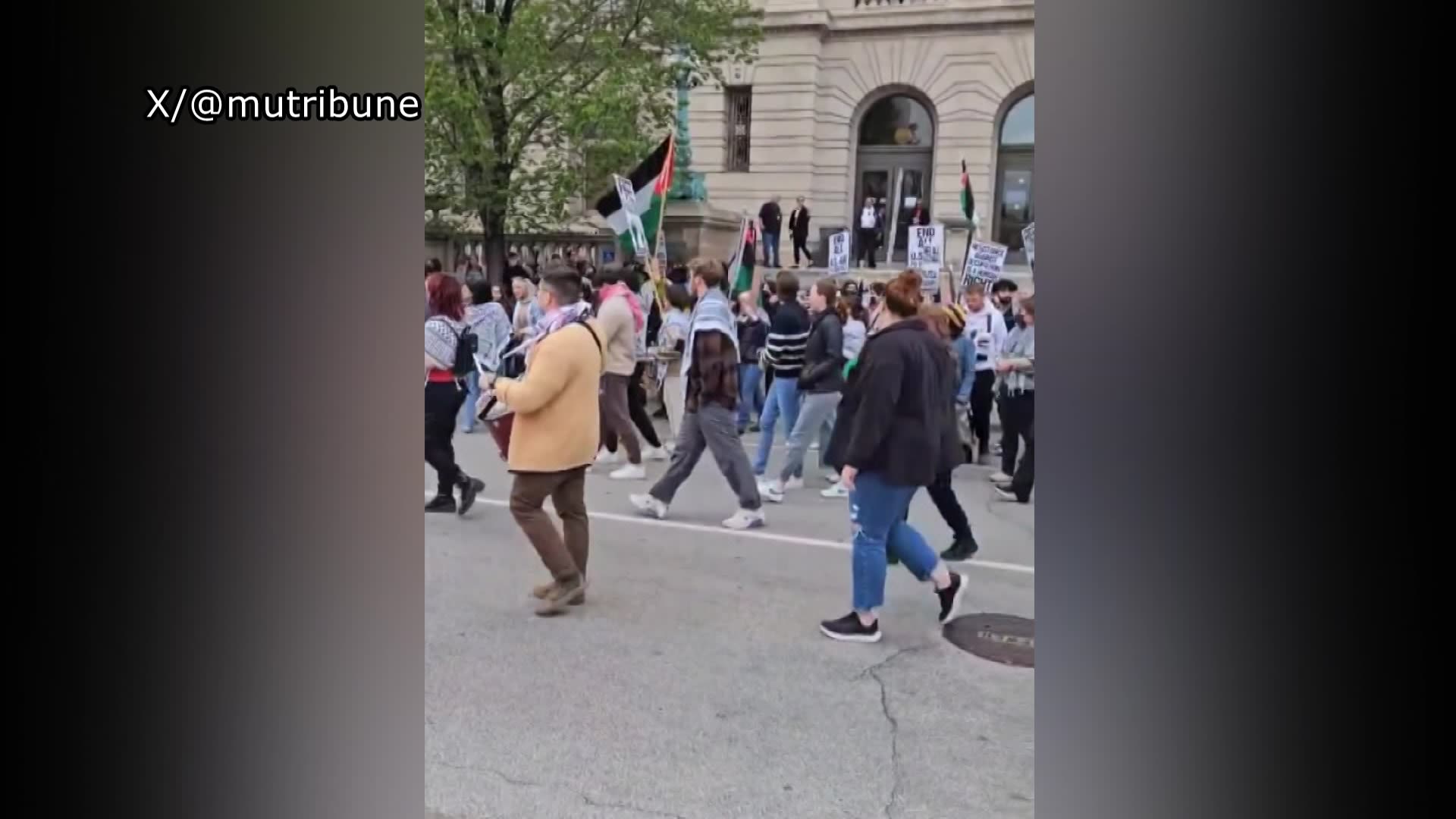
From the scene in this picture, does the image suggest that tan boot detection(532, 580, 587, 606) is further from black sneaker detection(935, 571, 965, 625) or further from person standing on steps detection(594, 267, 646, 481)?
person standing on steps detection(594, 267, 646, 481)

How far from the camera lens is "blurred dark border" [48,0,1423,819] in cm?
181

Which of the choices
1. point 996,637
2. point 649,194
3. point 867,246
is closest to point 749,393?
point 649,194

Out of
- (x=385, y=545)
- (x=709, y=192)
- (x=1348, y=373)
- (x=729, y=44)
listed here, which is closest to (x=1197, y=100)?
(x=1348, y=373)

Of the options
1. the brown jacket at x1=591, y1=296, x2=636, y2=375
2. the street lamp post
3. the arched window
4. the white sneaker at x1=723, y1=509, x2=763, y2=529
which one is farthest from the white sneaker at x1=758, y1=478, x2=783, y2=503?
the arched window

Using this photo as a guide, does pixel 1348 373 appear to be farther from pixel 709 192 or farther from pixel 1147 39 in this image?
pixel 709 192

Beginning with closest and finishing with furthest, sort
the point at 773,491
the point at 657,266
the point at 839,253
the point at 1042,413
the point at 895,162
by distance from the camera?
the point at 1042,413 < the point at 773,491 < the point at 657,266 < the point at 839,253 < the point at 895,162

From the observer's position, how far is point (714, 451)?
7.26 m

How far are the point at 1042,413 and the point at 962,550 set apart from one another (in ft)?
15.7

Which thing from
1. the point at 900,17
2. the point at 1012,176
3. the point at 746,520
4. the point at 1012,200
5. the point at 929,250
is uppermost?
the point at 900,17

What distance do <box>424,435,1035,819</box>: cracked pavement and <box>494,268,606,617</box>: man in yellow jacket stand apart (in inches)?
11.7

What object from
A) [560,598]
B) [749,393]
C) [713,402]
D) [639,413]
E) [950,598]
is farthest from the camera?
[749,393]

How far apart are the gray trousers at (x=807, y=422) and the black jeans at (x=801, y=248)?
1472 cm

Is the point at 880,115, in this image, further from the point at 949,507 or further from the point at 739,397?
the point at 949,507

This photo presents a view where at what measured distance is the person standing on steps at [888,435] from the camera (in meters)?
4.73
